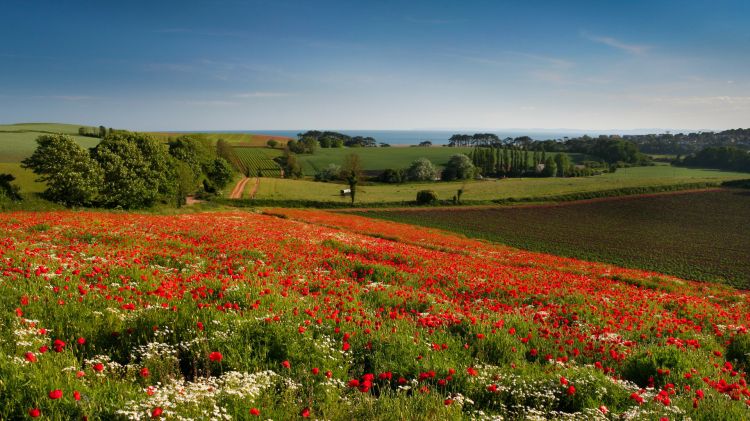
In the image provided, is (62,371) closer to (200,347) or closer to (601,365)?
(200,347)

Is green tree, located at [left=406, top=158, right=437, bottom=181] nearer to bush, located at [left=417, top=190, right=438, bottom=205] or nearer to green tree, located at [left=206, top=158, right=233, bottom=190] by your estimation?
bush, located at [left=417, top=190, right=438, bottom=205]

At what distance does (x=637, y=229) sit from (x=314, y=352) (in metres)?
64.0

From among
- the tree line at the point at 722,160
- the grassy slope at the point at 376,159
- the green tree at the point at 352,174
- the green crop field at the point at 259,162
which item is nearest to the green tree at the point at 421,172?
the grassy slope at the point at 376,159

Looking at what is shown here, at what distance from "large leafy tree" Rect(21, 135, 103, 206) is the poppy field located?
33854 mm

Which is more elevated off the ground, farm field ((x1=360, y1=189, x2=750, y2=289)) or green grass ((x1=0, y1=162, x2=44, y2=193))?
green grass ((x1=0, y1=162, x2=44, y2=193))

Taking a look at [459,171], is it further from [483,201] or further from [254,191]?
[254,191]

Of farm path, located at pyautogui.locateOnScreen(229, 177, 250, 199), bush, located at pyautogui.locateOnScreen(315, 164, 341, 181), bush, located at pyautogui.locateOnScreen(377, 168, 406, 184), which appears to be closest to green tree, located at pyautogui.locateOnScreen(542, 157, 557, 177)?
bush, located at pyautogui.locateOnScreen(377, 168, 406, 184)

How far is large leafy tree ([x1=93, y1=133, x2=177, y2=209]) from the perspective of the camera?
44.4m

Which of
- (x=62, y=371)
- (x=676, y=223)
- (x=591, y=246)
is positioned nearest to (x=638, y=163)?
(x=676, y=223)

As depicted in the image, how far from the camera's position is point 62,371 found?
4727mm

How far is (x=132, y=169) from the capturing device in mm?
46625

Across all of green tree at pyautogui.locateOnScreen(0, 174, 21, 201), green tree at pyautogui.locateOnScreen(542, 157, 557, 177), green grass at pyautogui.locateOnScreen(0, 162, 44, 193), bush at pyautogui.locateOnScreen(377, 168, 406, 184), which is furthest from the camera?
green tree at pyautogui.locateOnScreen(542, 157, 557, 177)

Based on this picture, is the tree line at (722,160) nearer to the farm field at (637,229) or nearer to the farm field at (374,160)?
the farm field at (637,229)

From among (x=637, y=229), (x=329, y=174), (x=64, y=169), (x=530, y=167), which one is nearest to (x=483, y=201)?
(x=637, y=229)
